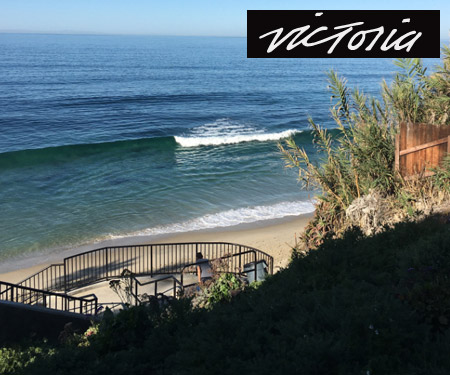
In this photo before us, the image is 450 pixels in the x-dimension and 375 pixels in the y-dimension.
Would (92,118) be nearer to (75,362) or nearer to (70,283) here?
(70,283)

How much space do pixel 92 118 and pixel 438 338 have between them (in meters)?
39.9

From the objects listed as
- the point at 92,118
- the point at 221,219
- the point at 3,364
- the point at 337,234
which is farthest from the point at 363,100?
the point at 92,118

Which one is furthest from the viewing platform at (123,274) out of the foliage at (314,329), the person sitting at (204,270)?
the foliage at (314,329)

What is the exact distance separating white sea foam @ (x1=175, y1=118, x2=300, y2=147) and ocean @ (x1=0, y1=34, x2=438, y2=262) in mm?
81

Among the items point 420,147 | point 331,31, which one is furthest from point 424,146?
point 331,31

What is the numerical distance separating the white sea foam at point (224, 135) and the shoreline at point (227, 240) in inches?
619

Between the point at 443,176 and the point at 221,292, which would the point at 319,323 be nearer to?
the point at 221,292

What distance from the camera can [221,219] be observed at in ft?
69.4

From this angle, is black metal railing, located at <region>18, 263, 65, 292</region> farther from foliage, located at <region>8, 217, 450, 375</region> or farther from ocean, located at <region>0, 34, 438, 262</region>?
foliage, located at <region>8, 217, 450, 375</region>

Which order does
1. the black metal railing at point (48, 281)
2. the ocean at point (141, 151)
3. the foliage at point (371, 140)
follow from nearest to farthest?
the foliage at point (371, 140)
the black metal railing at point (48, 281)
the ocean at point (141, 151)

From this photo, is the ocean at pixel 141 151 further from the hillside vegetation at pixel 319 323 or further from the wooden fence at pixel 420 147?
the hillside vegetation at pixel 319 323

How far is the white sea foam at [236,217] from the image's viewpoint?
65.9 ft

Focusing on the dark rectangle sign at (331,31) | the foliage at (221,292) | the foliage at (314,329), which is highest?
the dark rectangle sign at (331,31)

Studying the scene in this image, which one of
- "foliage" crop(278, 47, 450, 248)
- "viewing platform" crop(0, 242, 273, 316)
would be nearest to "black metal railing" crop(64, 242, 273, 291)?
"viewing platform" crop(0, 242, 273, 316)
